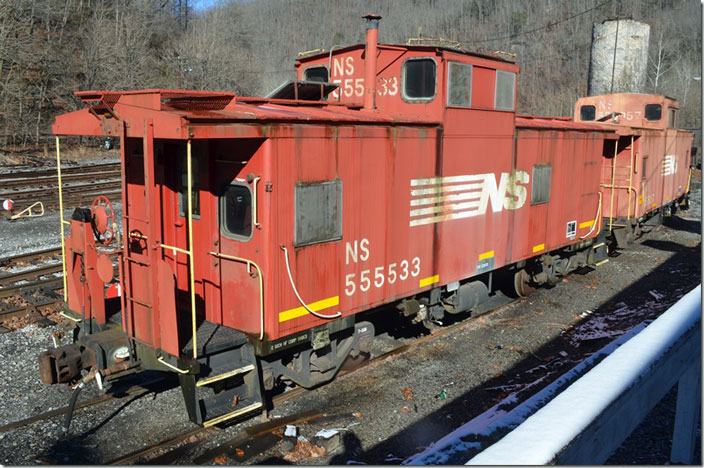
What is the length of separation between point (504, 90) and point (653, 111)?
11.5 m

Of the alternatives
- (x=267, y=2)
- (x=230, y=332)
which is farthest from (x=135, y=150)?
(x=267, y=2)

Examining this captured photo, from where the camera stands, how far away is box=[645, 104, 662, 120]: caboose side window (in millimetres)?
18609

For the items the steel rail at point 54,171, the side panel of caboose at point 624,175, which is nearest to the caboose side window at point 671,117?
the side panel of caboose at point 624,175

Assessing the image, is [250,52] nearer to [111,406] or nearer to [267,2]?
[267,2]

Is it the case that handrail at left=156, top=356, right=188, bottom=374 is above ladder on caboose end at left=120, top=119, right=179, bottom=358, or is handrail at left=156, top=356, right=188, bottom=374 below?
below

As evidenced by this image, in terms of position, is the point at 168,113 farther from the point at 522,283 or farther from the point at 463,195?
the point at 522,283

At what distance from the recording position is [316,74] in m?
9.79

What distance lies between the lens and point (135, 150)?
7.26 meters

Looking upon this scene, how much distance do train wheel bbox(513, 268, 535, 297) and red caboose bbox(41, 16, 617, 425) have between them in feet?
7.71

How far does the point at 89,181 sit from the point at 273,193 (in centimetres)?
1891

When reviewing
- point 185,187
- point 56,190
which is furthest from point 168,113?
point 56,190

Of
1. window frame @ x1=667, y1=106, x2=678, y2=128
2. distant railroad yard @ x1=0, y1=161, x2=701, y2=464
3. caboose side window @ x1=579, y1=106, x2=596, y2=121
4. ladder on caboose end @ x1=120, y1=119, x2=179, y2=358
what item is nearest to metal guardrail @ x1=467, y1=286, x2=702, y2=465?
distant railroad yard @ x1=0, y1=161, x2=701, y2=464

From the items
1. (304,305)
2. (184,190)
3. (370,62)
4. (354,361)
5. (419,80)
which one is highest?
(370,62)

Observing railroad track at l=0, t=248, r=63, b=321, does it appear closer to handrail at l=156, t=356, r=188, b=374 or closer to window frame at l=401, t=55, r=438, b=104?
handrail at l=156, t=356, r=188, b=374
